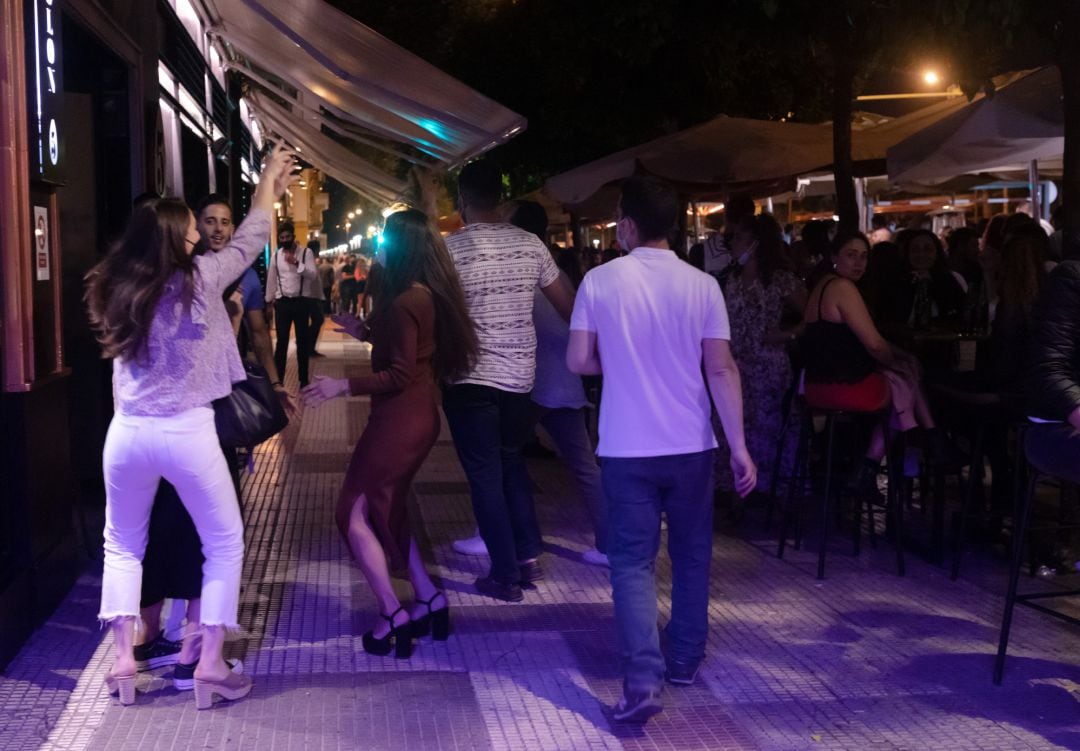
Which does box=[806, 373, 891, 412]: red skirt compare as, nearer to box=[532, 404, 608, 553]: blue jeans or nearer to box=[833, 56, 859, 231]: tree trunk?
box=[532, 404, 608, 553]: blue jeans

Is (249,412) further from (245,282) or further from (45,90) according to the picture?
(245,282)

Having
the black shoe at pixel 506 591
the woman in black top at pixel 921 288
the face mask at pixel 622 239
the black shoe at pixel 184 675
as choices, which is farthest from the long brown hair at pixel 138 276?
the woman in black top at pixel 921 288

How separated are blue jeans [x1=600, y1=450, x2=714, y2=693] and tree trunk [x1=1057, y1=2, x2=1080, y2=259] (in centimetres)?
320

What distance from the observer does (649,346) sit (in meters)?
4.74

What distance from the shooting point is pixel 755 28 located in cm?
1027

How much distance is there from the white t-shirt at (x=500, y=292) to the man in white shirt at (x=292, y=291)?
10573 mm

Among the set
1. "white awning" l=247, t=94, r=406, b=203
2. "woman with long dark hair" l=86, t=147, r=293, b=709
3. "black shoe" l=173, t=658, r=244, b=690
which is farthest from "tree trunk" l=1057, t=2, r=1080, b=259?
"white awning" l=247, t=94, r=406, b=203

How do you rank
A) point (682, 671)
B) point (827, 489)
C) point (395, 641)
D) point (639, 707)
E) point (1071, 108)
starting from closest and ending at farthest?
1. point (639, 707)
2. point (682, 671)
3. point (395, 641)
4. point (827, 489)
5. point (1071, 108)

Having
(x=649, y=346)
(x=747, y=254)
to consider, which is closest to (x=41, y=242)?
(x=649, y=346)

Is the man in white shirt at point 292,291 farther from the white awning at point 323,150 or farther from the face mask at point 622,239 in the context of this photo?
the face mask at point 622,239

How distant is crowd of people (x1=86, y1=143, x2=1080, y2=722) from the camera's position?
4668 millimetres

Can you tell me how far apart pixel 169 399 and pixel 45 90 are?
7.32 ft

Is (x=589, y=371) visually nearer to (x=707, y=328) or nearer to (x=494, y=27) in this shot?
(x=707, y=328)

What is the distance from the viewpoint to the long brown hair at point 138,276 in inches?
180
